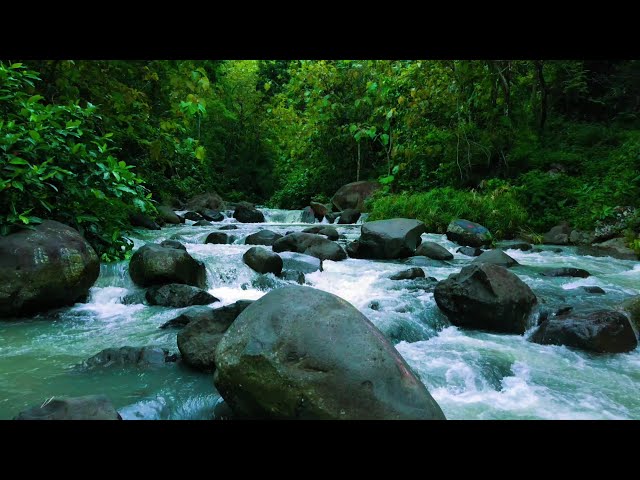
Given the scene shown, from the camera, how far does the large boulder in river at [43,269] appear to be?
18.7ft

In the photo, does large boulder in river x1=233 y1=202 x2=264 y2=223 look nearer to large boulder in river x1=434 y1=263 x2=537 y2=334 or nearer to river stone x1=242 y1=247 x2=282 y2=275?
river stone x1=242 y1=247 x2=282 y2=275

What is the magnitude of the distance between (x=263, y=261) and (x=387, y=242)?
3.09m

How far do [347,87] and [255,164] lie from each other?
25.2 ft

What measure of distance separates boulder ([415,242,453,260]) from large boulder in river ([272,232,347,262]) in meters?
1.74

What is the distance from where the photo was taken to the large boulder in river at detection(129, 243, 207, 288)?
23.3 ft

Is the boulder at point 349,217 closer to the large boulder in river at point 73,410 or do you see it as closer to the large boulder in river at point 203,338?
the large boulder in river at point 203,338

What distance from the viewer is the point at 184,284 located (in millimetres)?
7086

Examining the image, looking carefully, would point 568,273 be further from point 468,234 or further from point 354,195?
point 354,195

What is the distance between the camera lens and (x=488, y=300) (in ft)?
18.8

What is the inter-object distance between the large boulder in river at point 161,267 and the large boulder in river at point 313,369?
4.09m

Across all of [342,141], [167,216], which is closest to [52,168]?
[167,216]

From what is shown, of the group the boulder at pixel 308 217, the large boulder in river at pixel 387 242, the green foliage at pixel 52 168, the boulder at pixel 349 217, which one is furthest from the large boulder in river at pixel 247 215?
the green foliage at pixel 52 168

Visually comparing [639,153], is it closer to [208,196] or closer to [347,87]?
[347,87]
